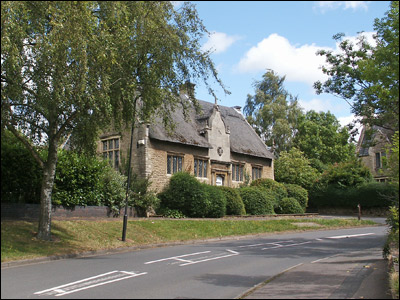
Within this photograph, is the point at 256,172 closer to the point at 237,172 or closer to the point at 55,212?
the point at 237,172

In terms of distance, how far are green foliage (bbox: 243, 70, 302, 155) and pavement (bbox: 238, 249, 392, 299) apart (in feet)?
134

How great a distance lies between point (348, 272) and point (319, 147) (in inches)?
1887

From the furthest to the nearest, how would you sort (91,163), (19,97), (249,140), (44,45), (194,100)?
1. (249,140)
2. (91,163)
3. (194,100)
4. (19,97)
5. (44,45)

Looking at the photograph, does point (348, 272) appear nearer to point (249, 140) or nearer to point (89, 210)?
point (89, 210)

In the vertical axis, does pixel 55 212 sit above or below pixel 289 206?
below

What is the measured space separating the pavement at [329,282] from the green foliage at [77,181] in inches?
451

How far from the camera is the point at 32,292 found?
8.16 metres

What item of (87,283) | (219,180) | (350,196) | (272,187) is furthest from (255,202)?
(87,283)

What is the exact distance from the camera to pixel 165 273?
10.6 m

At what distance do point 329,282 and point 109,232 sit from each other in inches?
448

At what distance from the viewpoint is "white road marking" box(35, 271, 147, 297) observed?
8.20m

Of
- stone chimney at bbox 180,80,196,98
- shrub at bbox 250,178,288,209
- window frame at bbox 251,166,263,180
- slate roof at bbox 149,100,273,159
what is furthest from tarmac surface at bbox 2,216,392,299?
window frame at bbox 251,166,263,180

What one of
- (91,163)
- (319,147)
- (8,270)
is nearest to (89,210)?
(91,163)

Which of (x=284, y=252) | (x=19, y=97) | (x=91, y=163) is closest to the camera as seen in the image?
(x=19, y=97)
